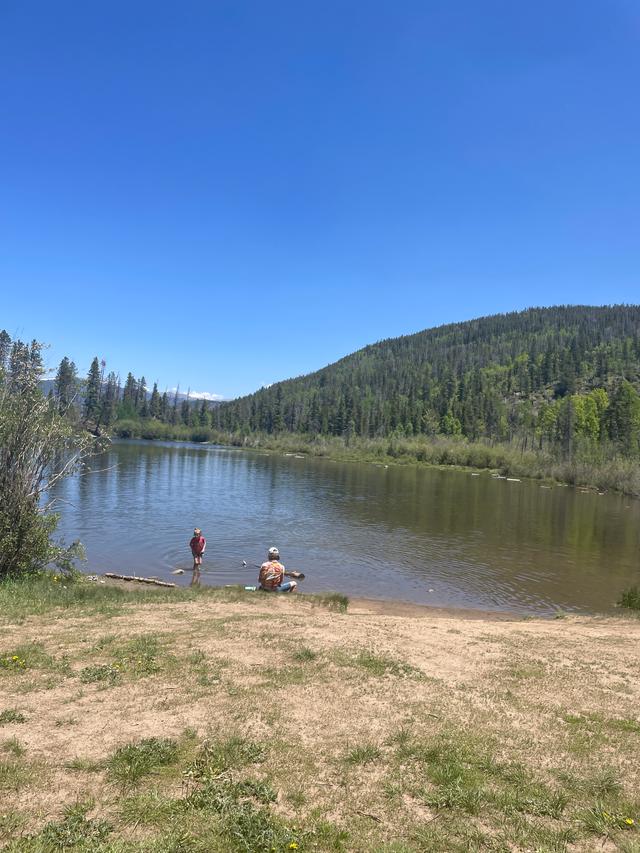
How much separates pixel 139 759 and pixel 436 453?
413 ft

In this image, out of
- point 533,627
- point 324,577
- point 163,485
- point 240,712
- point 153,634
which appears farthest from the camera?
point 163,485

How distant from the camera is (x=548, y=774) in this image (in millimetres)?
6570

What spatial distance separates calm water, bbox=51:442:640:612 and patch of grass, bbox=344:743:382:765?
559 inches

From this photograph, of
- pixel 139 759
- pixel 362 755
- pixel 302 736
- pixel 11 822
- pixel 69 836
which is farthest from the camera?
pixel 302 736

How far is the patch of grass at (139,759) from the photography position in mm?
6086

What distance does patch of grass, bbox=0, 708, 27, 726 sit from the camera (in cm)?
719

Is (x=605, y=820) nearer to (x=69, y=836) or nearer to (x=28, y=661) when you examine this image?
(x=69, y=836)

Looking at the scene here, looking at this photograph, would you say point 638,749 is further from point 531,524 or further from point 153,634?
point 531,524

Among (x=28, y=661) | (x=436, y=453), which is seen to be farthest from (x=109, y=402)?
(x=28, y=661)

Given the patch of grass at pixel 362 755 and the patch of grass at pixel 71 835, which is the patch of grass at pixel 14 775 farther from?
→ the patch of grass at pixel 362 755

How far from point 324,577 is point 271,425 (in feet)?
572

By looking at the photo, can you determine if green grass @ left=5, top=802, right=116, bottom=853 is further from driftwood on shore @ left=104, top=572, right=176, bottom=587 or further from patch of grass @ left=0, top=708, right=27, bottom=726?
driftwood on shore @ left=104, top=572, right=176, bottom=587

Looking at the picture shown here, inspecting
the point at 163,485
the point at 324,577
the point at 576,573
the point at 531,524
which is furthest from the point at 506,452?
the point at 324,577

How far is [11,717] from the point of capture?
23.8ft
